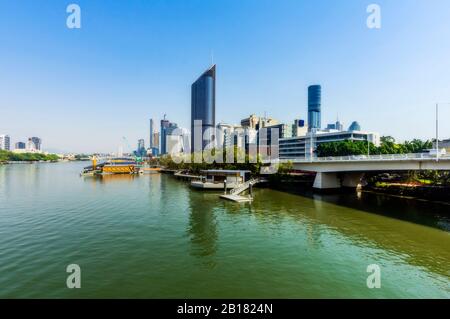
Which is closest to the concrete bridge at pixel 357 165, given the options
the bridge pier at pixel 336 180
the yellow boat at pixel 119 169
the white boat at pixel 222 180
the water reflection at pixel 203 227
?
the bridge pier at pixel 336 180

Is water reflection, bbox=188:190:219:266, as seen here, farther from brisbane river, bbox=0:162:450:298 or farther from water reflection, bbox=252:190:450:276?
water reflection, bbox=252:190:450:276

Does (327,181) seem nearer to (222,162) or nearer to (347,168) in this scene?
(347,168)

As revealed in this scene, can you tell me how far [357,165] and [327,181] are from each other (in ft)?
36.9

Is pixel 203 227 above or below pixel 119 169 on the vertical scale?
below

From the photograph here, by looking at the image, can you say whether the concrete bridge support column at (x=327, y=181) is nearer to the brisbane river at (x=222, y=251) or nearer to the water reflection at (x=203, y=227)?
the brisbane river at (x=222, y=251)

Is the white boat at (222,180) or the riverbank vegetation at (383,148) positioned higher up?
the riverbank vegetation at (383,148)

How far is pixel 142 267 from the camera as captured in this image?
19422mm

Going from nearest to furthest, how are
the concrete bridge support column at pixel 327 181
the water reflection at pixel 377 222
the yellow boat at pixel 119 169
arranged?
the water reflection at pixel 377 222 < the concrete bridge support column at pixel 327 181 < the yellow boat at pixel 119 169

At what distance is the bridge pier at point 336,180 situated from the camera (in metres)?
63.9

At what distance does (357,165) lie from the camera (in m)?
54.2

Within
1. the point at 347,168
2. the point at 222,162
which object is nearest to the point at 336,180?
the point at 347,168
